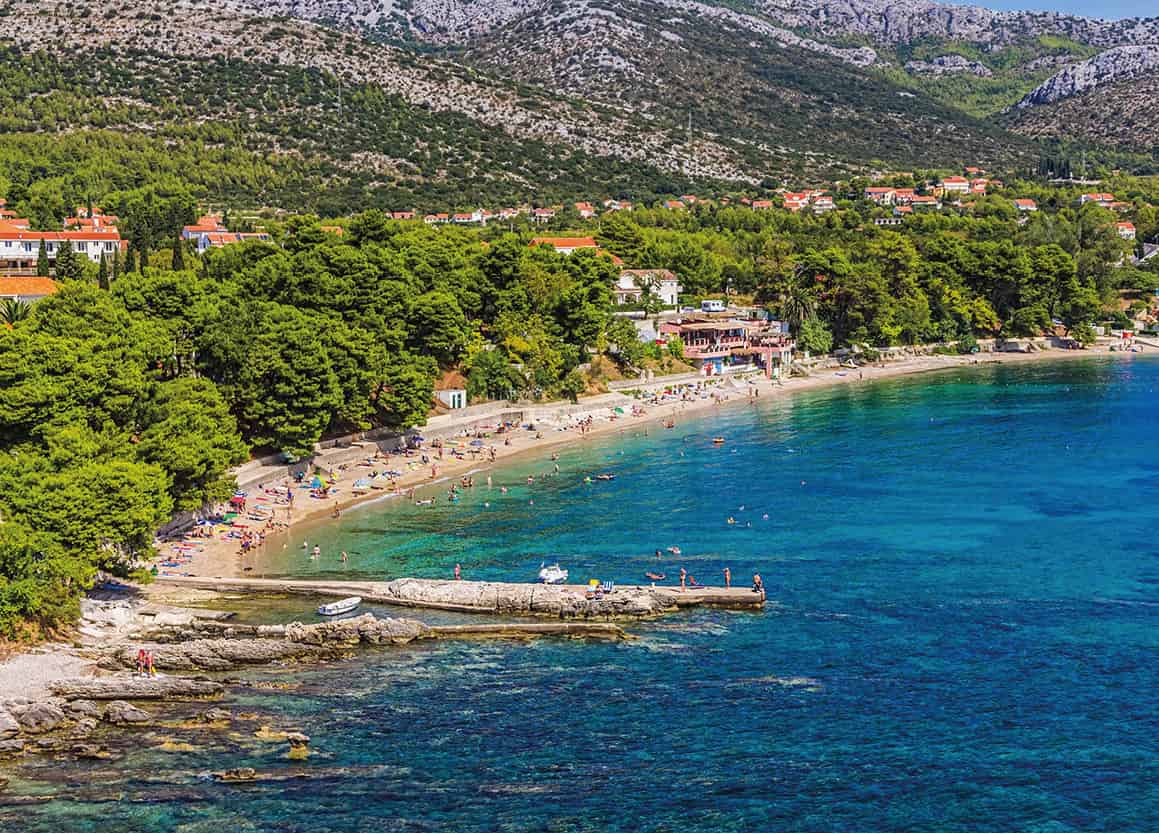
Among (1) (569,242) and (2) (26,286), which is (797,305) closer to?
(1) (569,242)

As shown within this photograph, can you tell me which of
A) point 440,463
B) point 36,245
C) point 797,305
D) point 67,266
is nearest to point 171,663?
point 440,463

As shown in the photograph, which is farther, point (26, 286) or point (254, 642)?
point (26, 286)

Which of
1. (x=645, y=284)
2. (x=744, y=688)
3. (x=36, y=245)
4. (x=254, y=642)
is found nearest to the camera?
(x=744, y=688)

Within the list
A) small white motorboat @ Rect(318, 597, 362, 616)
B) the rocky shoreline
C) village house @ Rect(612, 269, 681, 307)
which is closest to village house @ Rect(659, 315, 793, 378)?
village house @ Rect(612, 269, 681, 307)

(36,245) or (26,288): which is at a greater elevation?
(36,245)

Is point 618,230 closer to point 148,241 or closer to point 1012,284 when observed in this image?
point 1012,284

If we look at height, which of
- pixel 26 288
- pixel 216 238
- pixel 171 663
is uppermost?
pixel 216 238

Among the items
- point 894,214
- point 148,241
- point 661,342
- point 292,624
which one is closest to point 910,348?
point 661,342
